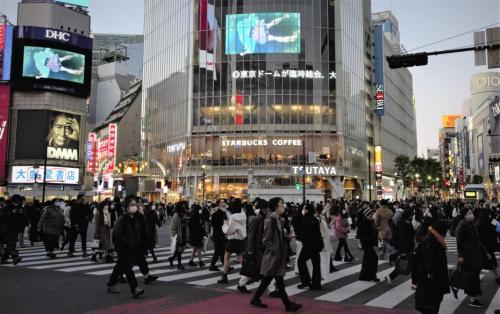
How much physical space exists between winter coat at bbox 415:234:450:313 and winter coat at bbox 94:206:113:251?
10001 millimetres

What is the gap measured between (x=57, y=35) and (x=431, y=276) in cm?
7188

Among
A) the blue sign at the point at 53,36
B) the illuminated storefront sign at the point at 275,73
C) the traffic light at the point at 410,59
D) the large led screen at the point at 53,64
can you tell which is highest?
the blue sign at the point at 53,36

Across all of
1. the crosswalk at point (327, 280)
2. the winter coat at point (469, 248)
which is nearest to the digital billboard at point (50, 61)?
the crosswalk at point (327, 280)

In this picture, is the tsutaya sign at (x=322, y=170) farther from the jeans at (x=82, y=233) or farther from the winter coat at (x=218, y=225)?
the winter coat at (x=218, y=225)

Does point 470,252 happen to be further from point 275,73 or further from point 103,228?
point 275,73

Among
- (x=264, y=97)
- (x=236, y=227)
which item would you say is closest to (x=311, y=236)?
(x=236, y=227)

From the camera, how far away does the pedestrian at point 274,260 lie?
7.24 meters

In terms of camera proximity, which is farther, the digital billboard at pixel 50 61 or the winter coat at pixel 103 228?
the digital billboard at pixel 50 61

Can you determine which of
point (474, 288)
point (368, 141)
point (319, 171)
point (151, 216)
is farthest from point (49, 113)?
point (474, 288)

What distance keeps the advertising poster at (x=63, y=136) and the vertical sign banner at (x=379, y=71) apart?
50511 mm

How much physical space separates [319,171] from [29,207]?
127 feet

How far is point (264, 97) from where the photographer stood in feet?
178

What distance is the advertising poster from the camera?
6531cm

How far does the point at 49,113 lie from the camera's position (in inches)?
2576
